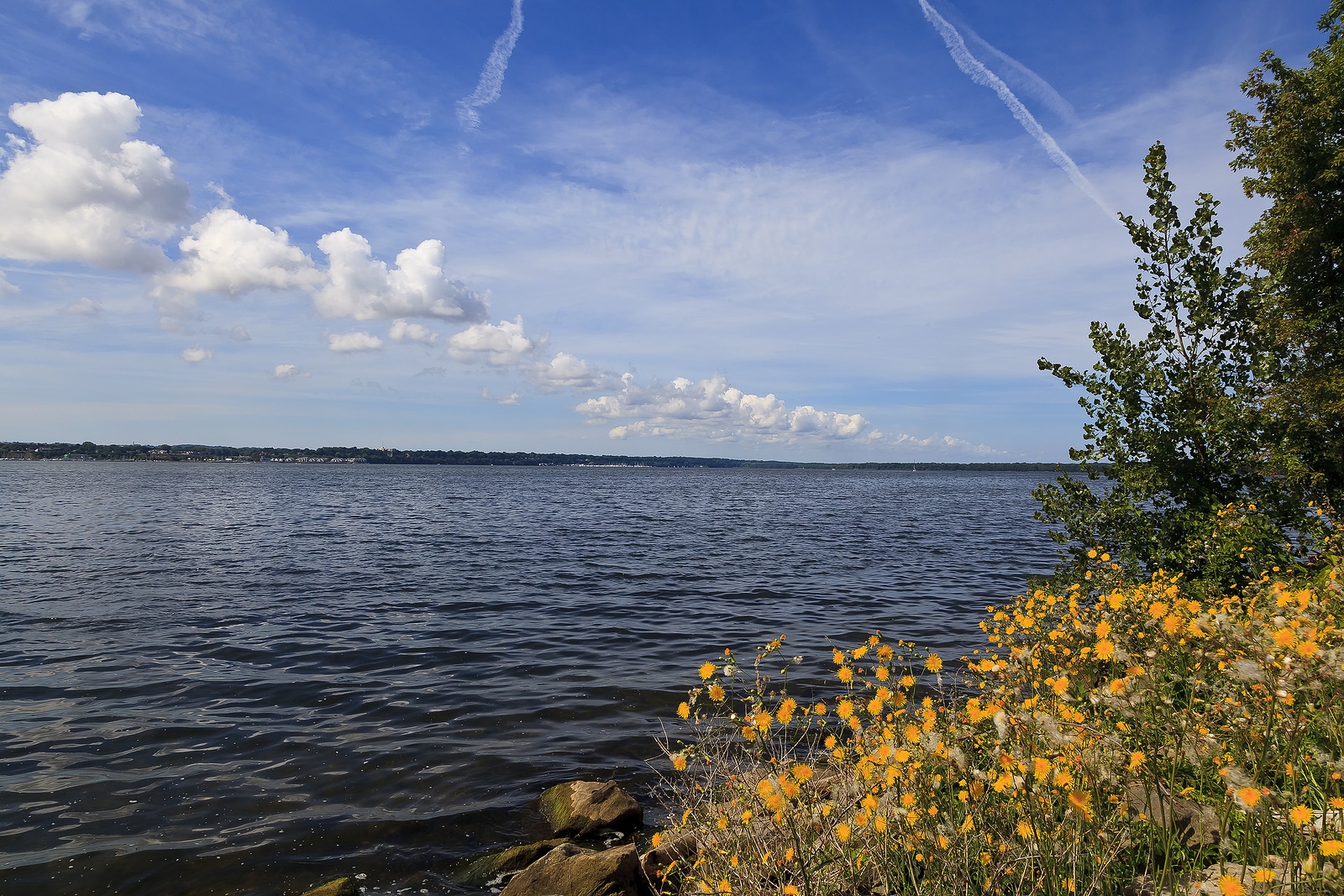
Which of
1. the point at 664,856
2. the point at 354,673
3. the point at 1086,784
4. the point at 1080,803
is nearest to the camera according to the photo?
the point at 1080,803

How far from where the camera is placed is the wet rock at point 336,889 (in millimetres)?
6203

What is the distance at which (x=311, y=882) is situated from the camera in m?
6.74

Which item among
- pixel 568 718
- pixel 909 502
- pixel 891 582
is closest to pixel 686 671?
pixel 568 718

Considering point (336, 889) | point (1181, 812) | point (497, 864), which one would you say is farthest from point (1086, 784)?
point (336, 889)

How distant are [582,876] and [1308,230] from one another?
1669 cm

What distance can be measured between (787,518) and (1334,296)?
3601 centimetres

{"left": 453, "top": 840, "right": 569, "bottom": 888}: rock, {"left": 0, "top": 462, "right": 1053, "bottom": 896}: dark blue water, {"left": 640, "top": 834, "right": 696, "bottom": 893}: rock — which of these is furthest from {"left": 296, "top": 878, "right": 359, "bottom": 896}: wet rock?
{"left": 640, "top": 834, "right": 696, "bottom": 893}: rock

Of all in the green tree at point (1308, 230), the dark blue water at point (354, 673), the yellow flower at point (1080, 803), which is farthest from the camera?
the green tree at point (1308, 230)

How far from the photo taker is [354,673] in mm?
12961

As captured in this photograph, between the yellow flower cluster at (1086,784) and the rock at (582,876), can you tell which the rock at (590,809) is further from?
the yellow flower cluster at (1086,784)

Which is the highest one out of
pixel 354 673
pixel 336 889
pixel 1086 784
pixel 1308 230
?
pixel 1308 230

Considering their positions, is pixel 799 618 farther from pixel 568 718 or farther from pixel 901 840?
pixel 901 840

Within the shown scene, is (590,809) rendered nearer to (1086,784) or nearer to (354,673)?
(1086,784)

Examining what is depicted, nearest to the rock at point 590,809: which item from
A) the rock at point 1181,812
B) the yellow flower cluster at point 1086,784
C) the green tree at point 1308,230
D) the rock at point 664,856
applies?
the rock at point 664,856
